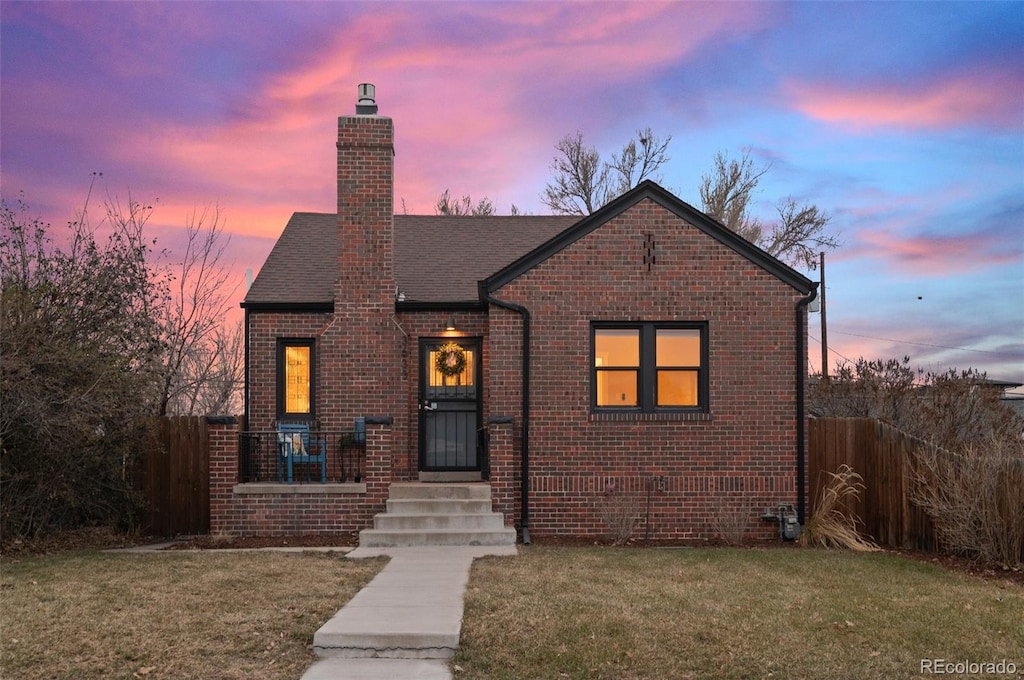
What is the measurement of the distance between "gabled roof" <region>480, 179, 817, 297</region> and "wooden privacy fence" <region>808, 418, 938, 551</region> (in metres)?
2.13

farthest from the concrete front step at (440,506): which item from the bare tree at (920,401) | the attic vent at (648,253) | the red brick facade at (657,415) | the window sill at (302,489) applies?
the bare tree at (920,401)

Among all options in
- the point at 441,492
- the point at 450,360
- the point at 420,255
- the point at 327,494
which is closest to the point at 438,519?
the point at 441,492

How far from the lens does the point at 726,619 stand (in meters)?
6.61

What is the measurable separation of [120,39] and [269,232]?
807cm

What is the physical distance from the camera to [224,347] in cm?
2462

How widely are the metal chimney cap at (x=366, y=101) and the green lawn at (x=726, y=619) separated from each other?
24.1 ft

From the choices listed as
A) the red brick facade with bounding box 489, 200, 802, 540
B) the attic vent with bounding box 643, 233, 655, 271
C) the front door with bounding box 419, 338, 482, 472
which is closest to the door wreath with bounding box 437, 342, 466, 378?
the front door with bounding box 419, 338, 482, 472

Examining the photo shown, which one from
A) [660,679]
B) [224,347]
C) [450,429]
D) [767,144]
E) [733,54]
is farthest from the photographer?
[767,144]

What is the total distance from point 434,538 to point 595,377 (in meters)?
3.31

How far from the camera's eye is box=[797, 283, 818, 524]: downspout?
11.5 m

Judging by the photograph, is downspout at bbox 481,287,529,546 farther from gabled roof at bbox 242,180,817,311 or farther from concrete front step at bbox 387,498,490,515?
concrete front step at bbox 387,498,490,515

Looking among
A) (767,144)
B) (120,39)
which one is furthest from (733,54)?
(767,144)

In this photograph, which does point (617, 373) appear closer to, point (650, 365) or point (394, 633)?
point (650, 365)

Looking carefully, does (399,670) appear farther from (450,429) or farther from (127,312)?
(127,312)
